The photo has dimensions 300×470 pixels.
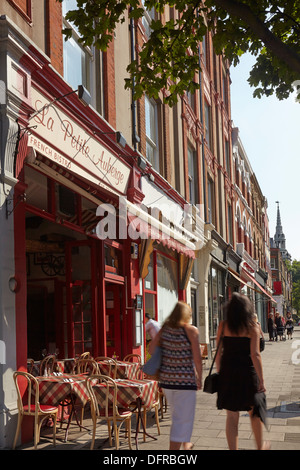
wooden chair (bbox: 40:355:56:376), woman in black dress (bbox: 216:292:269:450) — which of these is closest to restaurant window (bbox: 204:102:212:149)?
wooden chair (bbox: 40:355:56:376)

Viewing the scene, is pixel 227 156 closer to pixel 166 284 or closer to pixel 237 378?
pixel 166 284

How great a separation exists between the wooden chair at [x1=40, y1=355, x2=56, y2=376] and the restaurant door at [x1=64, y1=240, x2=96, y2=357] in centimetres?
123

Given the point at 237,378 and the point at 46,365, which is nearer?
the point at 237,378

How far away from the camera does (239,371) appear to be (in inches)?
232

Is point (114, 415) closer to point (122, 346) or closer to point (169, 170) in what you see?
point (122, 346)

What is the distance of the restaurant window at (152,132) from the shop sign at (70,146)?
320 cm

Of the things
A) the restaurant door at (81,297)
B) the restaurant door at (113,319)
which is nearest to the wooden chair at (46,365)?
the restaurant door at (81,297)

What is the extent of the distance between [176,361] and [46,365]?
3513 mm

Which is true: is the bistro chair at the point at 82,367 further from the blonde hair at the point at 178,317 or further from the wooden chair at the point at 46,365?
the blonde hair at the point at 178,317

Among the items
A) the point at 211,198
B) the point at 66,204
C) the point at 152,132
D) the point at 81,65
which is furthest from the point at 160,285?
the point at 211,198

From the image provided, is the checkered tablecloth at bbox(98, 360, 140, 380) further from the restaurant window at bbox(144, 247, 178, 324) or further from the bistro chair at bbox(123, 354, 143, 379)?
the restaurant window at bbox(144, 247, 178, 324)

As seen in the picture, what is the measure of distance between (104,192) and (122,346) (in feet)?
14.8

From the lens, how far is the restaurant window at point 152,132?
15226 mm
